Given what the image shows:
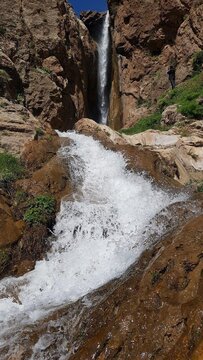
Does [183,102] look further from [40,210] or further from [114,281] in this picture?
[114,281]

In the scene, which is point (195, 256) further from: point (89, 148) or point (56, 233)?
point (89, 148)

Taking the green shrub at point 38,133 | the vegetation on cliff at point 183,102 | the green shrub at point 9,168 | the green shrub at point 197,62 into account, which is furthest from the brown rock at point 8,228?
the green shrub at point 197,62

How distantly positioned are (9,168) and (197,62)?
1727cm

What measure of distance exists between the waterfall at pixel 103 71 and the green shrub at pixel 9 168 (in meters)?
17.7

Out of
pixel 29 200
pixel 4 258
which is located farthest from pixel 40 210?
pixel 4 258

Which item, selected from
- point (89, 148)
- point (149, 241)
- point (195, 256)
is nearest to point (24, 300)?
point (149, 241)

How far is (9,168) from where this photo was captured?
1503cm

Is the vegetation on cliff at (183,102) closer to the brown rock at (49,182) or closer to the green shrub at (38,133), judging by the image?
the green shrub at (38,133)

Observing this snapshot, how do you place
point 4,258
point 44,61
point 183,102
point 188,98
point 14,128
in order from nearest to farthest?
1. point 4,258
2. point 14,128
3. point 183,102
4. point 188,98
5. point 44,61

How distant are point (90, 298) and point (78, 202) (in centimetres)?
539

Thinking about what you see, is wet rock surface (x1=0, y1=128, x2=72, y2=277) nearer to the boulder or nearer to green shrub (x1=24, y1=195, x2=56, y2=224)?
green shrub (x1=24, y1=195, x2=56, y2=224)

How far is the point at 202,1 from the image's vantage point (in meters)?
27.9

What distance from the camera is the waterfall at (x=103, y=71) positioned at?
33.4m

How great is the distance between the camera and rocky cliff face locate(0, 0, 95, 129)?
927 inches
